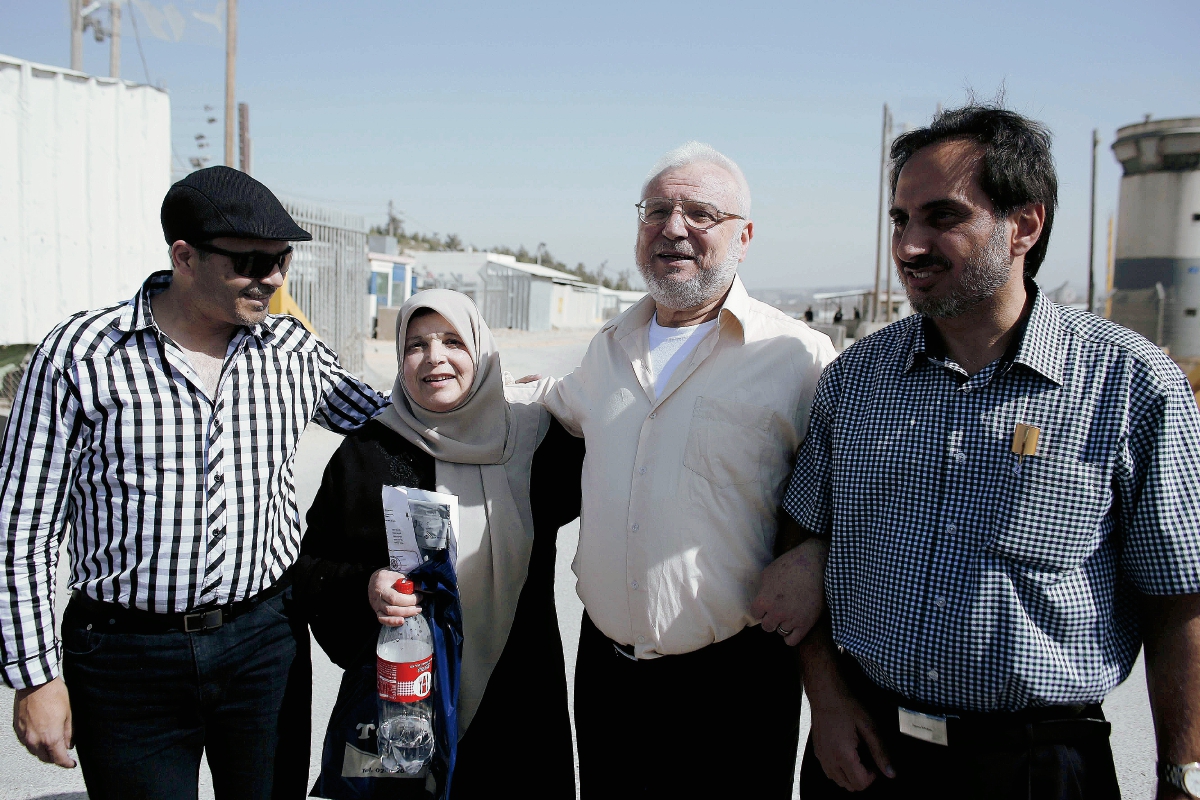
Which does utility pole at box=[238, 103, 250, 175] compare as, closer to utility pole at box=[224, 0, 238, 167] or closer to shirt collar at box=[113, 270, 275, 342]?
utility pole at box=[224, 0, 238, 167]

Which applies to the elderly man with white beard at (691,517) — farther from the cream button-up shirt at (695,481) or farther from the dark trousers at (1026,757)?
the dark trousers at (1026,757)

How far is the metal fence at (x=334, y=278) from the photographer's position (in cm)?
1066

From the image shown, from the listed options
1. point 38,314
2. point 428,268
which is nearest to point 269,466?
point 38,314

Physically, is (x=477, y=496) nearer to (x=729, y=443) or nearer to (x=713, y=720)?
(x=729, y=443)

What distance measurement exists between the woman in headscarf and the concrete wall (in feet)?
21.4

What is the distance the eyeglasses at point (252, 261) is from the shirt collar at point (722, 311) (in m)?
1.09

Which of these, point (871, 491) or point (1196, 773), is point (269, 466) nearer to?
point (871, 491)

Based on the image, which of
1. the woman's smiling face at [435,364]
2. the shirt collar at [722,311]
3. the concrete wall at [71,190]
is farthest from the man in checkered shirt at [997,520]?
the concrete wall at [71,190]

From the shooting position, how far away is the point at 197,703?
7.09 ft

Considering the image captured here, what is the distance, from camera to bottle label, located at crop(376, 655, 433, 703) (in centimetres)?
218

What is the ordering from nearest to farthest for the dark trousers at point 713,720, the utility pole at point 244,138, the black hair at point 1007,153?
the black hair at point 1007,153 < the dark trousers at point 713,720 < the utility pole at point 244,138

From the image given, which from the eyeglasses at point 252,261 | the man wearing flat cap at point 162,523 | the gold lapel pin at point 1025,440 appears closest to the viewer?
the gold lapel pin at point 1025,440

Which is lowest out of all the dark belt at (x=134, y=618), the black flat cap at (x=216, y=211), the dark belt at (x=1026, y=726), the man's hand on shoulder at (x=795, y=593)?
the dark belt at (x=1026, y=726)

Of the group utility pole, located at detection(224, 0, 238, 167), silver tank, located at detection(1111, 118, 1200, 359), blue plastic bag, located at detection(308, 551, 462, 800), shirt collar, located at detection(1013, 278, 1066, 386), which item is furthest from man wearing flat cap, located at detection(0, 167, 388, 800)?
utility pole, located at detection(224, 0, 238, 167)
